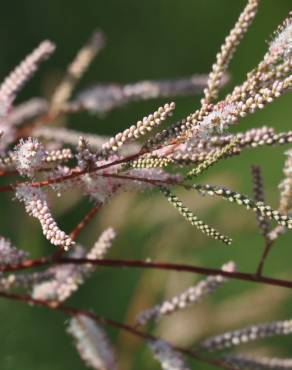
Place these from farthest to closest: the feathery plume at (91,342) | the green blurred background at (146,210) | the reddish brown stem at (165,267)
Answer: the green blurred background at (146,210) → the feathery plume at (91,342) → the reddish brown stem at (165,267)

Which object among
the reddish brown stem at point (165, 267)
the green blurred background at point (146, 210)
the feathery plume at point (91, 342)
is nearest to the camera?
the reddish brown stem at point (165, 267)

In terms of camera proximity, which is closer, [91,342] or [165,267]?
[165,267]

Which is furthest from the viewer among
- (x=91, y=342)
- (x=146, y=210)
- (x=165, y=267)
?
(x=146, y=210)

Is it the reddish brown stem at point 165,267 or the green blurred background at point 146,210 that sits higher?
the green blurred background at point 146,210

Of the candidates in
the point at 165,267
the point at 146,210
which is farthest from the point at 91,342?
the point at 146,210

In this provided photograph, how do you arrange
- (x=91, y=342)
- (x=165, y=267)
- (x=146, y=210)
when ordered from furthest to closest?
(x=146, y=210), (x=91, y=342), (x=165, y=267)

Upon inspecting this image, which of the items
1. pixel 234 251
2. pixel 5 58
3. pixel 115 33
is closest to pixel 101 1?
pixel 115 33

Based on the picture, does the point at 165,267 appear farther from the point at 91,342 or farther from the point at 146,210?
the point at 146,210

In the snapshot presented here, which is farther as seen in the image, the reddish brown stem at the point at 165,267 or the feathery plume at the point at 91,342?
the feathery plume at the point at 91,342
